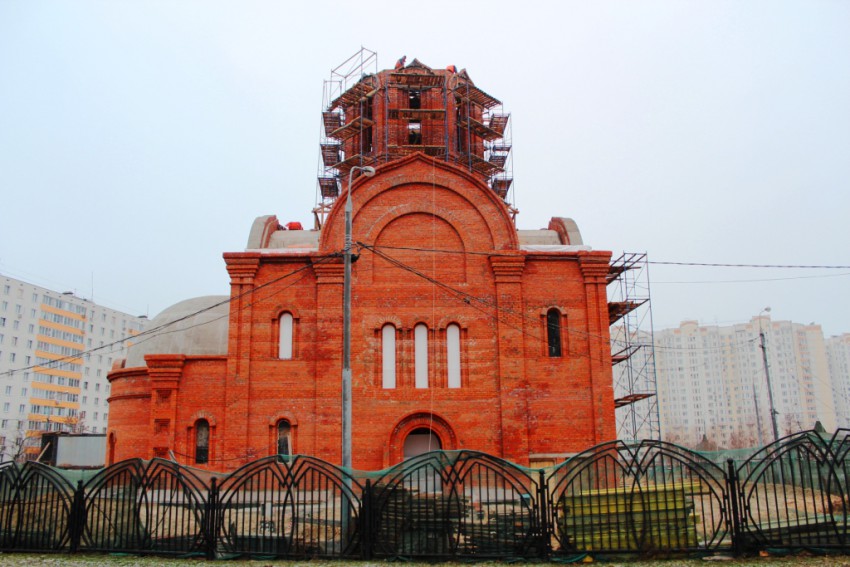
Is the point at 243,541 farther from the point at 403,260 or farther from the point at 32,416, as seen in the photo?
the point at 32,416

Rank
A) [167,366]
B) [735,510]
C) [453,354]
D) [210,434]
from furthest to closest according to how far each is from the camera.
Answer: [453,354]
[167,366]
[210,434]
[735,510]

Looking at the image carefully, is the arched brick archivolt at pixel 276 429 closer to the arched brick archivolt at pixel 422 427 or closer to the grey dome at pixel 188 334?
the arched brick archivolt at pixel 422 427

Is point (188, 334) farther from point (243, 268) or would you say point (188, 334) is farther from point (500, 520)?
point (500, 520)

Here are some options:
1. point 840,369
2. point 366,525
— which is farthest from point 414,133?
point 840,369

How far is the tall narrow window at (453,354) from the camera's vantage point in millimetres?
22578

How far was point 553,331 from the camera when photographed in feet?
75.9

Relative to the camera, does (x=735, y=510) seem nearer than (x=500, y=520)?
Yes

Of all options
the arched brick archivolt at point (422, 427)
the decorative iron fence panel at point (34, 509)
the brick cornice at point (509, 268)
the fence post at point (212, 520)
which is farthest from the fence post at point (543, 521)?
the brick cornice at point (509, 268)

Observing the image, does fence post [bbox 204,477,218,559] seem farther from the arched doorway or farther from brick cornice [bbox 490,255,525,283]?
brick cornice [bbox 490,255,525,283]

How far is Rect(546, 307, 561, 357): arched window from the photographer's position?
23.0m

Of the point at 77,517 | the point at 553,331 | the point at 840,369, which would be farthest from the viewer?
the point at 840,369

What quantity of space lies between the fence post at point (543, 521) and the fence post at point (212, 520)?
5.90m

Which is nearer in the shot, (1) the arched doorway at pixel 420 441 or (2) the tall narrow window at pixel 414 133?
(1) the arched doorway at pixel 420 441

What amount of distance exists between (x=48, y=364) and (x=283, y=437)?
52.1 meters
